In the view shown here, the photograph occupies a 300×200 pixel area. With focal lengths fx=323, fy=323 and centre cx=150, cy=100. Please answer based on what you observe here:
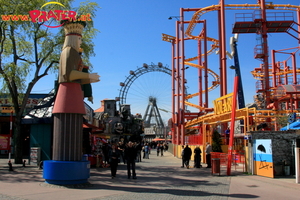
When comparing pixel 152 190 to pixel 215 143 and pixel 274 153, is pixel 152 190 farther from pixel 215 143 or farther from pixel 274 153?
pixel 215 143

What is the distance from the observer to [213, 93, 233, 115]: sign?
18469 mm

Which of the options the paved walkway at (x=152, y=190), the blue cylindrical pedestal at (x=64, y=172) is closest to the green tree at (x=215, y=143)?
the paved walkway at (x=152, y=190)

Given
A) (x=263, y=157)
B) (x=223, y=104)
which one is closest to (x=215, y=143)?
(x=223, y=104)

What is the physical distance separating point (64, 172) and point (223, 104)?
11989 mm

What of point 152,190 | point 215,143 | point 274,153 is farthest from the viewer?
point 215,143

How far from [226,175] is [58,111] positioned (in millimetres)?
8020

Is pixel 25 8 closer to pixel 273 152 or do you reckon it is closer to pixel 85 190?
pixel 85 190

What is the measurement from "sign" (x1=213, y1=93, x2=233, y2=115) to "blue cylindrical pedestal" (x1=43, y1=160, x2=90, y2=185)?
10524 millimetres

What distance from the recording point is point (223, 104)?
19.5 metres

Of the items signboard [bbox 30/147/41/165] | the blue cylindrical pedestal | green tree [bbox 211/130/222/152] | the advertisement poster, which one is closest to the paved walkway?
the blue cylindrical pedestal

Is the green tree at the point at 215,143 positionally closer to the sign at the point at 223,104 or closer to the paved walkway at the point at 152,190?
the sign at the point at 223,104

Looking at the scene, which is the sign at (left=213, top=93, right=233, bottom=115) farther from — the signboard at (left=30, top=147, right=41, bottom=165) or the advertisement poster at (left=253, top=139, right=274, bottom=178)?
the signboard at (left=30, top=147, right=41, bottom=165)

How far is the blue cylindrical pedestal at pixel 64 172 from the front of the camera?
10.0 metres

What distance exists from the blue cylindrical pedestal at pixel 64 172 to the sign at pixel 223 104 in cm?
1052
